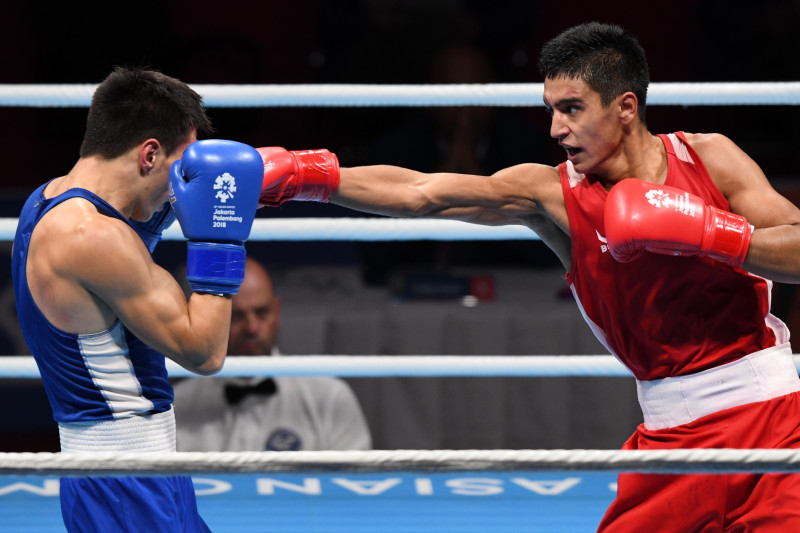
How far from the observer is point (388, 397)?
3631mm

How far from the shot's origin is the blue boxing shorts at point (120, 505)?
1.77m

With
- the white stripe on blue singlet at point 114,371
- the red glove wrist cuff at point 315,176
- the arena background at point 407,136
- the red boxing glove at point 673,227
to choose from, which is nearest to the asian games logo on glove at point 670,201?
the red boxing glove at point 673,227

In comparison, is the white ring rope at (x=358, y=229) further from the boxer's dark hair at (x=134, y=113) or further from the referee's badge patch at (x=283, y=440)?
the referee's badge patch at (x=283, y=440)

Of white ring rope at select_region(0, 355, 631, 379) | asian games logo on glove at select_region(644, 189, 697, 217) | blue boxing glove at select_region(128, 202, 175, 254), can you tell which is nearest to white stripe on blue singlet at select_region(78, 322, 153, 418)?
blue boxing glove at select_region(128, 202, 175, 254)

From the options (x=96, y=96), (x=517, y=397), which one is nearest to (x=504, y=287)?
(x=517, y=397)

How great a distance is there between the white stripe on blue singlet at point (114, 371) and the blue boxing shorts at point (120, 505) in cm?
13

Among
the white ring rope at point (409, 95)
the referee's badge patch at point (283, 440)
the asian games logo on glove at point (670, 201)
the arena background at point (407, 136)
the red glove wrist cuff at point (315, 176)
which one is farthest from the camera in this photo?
the arena background at point (407, 136)

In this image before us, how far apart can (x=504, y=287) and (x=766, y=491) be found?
2088 mm

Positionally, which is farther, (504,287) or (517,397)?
(504,287)

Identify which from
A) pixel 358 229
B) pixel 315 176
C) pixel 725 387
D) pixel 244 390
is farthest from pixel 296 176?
pixel 244 390

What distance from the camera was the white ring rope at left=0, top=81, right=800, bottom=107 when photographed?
8.28 feet

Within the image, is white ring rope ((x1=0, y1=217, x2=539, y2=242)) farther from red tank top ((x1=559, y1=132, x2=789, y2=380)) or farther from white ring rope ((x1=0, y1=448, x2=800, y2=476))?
white ring rope ((x1=0, y1=448, x2=800, y2=476))

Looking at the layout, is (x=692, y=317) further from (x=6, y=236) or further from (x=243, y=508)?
(x=6, y=236)

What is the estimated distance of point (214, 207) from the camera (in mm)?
1810
